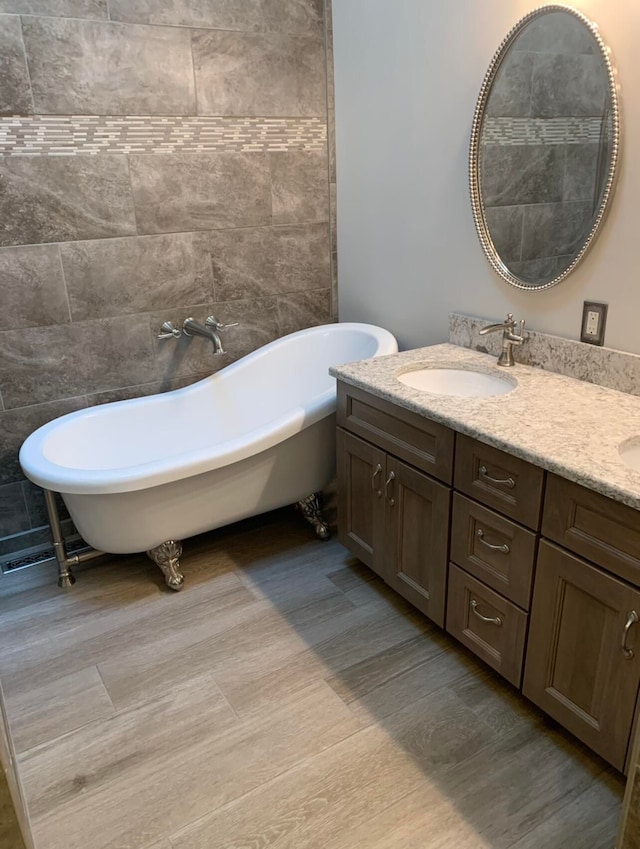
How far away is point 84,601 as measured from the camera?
2467 millimetres

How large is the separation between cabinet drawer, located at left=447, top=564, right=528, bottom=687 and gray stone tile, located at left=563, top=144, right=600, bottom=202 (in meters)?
1.15

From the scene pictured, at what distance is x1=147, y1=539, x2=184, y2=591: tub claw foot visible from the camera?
8.13 ft

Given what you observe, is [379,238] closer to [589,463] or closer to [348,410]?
[348,410]

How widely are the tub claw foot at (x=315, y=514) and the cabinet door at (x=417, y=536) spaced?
0.55 meters

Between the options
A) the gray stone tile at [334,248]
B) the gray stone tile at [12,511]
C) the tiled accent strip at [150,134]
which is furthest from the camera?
the gray stone tile at [334,248]

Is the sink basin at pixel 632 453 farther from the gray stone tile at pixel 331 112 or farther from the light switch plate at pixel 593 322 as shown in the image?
the gray stone tile at pixel 331 112

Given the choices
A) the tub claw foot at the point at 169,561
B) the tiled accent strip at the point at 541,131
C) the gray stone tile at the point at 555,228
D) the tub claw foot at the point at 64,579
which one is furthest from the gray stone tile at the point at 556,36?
the tub claw foot at the point at 64,579

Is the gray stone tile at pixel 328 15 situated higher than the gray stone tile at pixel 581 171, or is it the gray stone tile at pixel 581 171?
the gray stone tile at pixel 328 15

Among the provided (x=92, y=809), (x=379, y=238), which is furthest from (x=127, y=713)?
(x=379, y=238)

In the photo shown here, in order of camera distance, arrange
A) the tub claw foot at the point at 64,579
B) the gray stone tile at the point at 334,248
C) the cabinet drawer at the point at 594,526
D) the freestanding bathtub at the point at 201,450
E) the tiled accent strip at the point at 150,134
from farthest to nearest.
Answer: the gray stone tile at the point at 334,248
the tub claw foot at the point at 64,579
the tiled accent strip at the point at 150,134
the freestanding bathtub at the point at 201,450
the cabinet drawer at the point at 594,526

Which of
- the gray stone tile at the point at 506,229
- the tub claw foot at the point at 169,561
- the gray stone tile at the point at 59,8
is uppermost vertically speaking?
the gray stone tile at the point at 59,8

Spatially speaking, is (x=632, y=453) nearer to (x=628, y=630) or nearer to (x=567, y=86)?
(x=628, y=630)

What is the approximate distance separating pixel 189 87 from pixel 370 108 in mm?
731

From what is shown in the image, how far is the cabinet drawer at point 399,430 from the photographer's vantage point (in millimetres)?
1927
